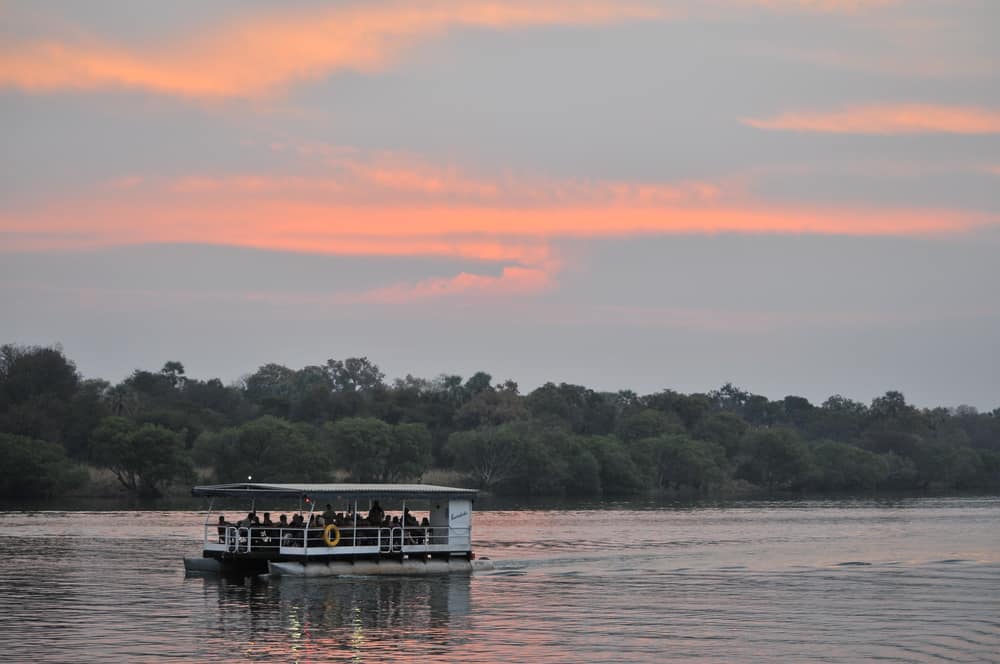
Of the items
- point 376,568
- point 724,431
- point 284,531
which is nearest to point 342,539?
point 376,568

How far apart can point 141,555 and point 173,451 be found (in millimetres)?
59176

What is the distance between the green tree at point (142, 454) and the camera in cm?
11881

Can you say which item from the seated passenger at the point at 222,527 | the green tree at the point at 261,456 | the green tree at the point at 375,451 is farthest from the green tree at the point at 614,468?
the seated passenger at the point at 222,527

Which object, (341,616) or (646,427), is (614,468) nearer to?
(646,427)

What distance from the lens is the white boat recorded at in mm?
51656

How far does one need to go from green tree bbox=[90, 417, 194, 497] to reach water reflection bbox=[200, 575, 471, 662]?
229 feet

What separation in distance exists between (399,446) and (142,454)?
27.7m

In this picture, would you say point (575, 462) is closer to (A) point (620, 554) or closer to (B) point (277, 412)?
(B) point (277, 412)

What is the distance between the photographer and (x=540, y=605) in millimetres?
45562

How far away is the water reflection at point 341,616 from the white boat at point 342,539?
0.76m

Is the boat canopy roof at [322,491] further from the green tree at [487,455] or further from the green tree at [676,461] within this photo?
the green tree at [676,461]

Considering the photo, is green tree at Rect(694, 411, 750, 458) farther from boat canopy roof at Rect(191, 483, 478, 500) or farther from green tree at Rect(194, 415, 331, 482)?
boat canopy roof at Rect(191, 483, 478, 500)

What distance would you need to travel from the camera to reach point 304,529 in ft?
169

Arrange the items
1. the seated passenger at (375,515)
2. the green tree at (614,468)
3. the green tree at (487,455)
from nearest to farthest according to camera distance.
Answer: the seated passenger at (375,515)
the green tree at (487,455)
the green tree at (614,468)
